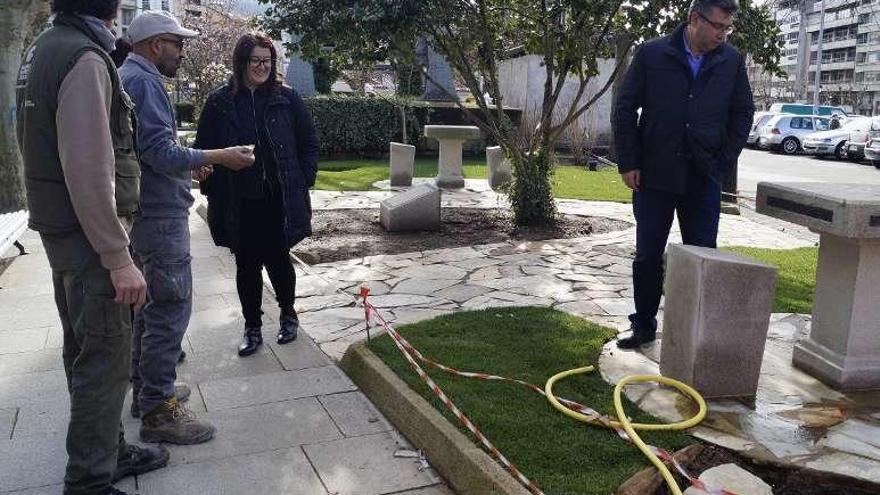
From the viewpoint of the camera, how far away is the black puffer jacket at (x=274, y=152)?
4.51m

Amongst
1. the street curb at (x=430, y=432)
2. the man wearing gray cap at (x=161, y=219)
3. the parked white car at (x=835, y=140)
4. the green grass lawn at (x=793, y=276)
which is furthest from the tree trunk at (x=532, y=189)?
the parked white car at (x=835, y=140)

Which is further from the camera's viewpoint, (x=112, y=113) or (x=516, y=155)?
(x=516, y=155)

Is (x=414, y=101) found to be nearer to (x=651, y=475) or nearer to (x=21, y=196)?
(x=21, y=196)

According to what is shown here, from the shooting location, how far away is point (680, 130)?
4.34m

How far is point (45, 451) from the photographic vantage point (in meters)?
3.42

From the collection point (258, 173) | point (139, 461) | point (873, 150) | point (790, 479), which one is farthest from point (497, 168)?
point (873, 150)

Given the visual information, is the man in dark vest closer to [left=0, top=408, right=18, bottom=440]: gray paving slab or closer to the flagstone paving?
the flagstone paving

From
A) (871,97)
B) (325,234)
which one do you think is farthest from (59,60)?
(871,97)

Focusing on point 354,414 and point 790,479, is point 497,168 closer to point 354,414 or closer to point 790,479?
point 354,414

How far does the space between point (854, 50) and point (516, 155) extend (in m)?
85.7

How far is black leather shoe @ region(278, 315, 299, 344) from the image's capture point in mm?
4945

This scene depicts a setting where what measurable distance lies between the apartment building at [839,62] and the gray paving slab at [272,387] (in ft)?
239

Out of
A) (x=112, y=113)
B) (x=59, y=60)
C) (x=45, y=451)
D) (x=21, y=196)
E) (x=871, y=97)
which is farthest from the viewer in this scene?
(x=871, y=97)

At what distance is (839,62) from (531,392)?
92728 mm
